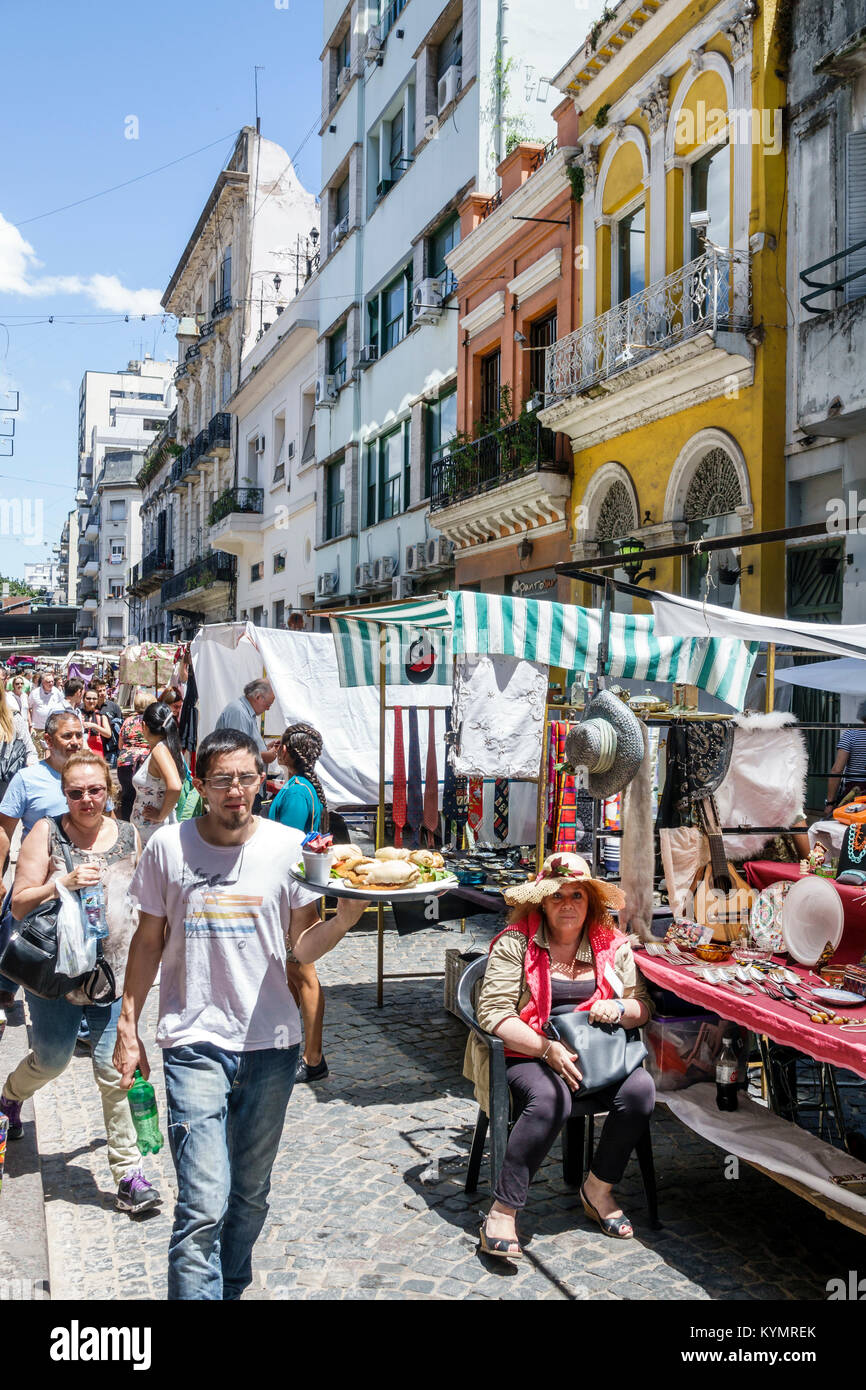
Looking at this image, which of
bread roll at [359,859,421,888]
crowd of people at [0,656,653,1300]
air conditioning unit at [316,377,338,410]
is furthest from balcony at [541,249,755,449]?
air conditioning unit at [316,377,338,410]

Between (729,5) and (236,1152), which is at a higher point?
(729,5)

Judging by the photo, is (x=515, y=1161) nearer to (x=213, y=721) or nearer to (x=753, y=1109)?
(x=753, y=1109)

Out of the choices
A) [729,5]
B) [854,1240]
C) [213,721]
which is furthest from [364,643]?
[729,5]

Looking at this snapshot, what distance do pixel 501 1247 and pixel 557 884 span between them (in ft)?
4.47

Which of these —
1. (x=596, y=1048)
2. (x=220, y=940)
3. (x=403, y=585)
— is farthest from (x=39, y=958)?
(x=403, y=585)

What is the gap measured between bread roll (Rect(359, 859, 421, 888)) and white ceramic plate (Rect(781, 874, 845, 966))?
1848mm

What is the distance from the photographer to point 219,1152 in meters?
3.26

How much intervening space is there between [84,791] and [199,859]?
127 centimetres

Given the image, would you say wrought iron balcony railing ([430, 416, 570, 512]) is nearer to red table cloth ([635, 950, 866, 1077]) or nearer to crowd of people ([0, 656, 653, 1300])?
crowd of people ([0, 656, 653, 1300])

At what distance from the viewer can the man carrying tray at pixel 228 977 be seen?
3336 mm

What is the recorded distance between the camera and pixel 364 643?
857cm

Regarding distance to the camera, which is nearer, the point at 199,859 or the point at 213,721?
the point at 199,859

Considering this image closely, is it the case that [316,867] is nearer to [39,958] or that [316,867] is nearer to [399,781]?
[39,958]

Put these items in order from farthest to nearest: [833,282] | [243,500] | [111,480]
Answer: [111,480]
[243,500]
[833,282]
